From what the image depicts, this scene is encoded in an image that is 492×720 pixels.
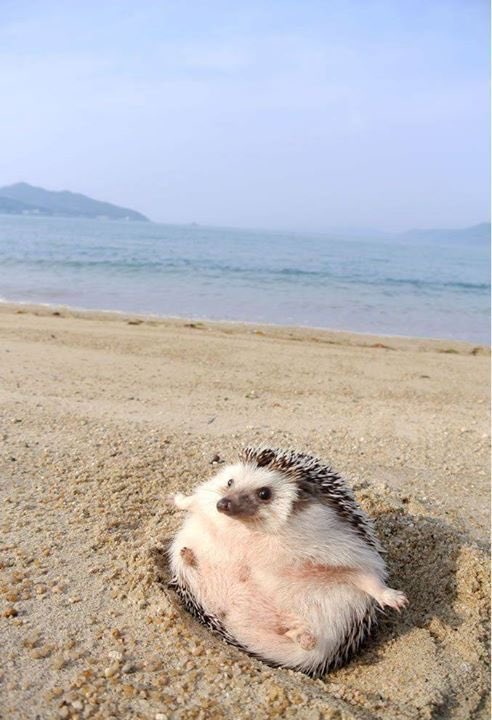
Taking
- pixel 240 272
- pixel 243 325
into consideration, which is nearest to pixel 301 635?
pixel 243 325

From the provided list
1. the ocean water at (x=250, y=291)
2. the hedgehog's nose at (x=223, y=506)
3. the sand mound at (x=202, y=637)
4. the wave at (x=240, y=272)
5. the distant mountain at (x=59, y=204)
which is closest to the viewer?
the sand mound at (x=202, y=637)

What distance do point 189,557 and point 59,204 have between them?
607 ft

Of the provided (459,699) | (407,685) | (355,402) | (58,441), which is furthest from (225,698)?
(355,402)

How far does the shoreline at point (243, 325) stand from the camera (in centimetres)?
1729

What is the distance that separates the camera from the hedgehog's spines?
3.49 metres

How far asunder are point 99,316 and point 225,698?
1547 centimetres

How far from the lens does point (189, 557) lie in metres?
3.45

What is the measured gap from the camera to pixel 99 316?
57.7 ft

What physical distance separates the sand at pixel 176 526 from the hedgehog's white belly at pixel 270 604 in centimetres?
12

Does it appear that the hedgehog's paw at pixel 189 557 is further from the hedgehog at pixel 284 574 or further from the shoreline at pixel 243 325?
the shoreline at pixel 243 325

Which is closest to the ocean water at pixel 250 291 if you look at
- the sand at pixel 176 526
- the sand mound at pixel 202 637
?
the sand at pixel 176 526

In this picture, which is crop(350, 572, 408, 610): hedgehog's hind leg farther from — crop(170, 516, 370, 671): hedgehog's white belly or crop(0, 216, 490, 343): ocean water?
crop(0, 216, 490, 343): ocean water

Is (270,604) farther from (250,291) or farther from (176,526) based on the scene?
(250,291)

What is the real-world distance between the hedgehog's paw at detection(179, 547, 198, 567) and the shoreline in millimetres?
12932
